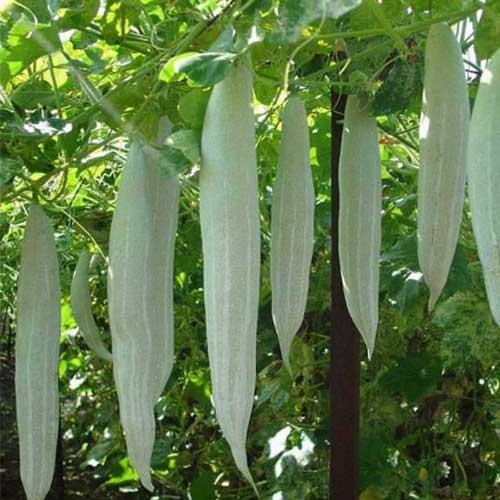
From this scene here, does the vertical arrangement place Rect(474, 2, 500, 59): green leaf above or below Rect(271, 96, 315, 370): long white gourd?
above

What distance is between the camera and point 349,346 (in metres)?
1.25

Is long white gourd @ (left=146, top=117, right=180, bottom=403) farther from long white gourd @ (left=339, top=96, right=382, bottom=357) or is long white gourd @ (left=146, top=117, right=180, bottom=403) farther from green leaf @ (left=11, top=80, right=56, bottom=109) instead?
green leaf @ (left=11, top=80, right=56, bottom=109)

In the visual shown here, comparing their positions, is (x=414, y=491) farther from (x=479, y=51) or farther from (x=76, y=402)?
(x=76, y=402)

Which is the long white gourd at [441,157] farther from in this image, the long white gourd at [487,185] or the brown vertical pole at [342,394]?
the brown vertical pole at [342,394]

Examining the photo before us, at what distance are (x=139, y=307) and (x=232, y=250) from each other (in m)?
0.13

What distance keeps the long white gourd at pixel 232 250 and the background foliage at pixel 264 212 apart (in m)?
0.04

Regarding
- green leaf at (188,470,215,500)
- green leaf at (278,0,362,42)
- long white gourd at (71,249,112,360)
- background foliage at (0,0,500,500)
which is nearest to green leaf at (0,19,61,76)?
background foliage at (0,0,500,500)

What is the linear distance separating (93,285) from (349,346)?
63.1 inches

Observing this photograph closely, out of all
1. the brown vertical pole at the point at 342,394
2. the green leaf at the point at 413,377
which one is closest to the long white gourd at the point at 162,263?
the brown vertical pole at the point at 342,394

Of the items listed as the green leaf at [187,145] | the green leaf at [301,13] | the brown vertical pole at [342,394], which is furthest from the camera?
the brown vertical pole at [342,394]

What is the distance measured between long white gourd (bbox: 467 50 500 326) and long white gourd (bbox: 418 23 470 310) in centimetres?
7

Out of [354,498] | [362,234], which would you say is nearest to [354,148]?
[362,234]

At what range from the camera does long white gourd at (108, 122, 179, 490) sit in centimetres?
85

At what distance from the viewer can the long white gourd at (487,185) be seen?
2.44ft
